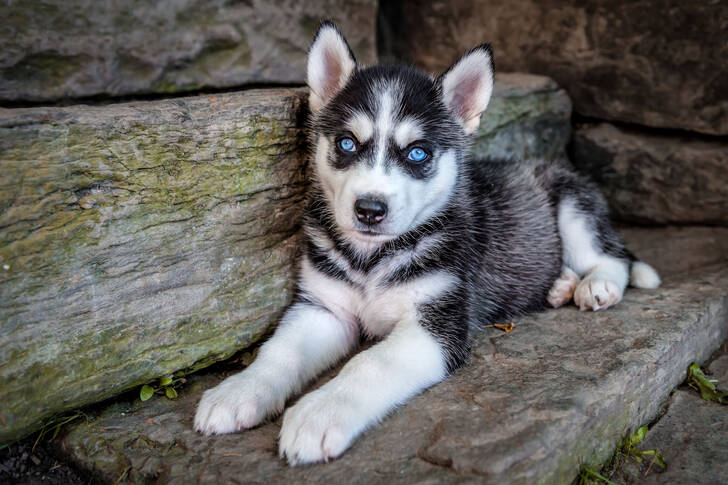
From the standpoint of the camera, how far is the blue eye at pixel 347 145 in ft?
9.76

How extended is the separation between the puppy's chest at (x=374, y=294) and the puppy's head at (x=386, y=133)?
187 millimetres

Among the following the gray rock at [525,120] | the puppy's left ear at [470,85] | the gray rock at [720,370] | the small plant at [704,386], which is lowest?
the gray rock at [720,370]

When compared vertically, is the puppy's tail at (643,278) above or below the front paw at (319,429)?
below

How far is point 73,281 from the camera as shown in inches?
108

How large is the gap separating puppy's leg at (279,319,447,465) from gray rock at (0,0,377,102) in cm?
251

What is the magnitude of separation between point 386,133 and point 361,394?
1209 mm

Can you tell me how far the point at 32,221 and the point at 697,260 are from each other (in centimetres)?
434

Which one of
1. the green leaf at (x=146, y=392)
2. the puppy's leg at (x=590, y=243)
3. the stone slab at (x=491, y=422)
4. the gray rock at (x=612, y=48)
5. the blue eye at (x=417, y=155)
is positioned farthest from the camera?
the gray rock at (x=612, y=48)

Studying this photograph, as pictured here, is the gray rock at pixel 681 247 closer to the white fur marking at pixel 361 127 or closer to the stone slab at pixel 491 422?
the stone slab at pixel 491 422

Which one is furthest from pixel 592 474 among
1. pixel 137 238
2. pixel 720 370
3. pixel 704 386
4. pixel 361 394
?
pixel 137 238

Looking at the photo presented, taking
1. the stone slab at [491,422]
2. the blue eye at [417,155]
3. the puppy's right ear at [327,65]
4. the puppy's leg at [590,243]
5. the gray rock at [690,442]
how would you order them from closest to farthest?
the stone slab at [491,422], the gray rock at [690,442], the blue eye at [417,155], the puppy's right ear at [327,65], the puppy's leg at [590,243]

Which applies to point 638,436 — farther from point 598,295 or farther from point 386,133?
point 386,133

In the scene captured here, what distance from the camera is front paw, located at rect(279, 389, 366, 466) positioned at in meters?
2.41

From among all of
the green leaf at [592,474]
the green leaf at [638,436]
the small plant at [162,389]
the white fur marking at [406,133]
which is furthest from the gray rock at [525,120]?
the small plant at [162,389]
